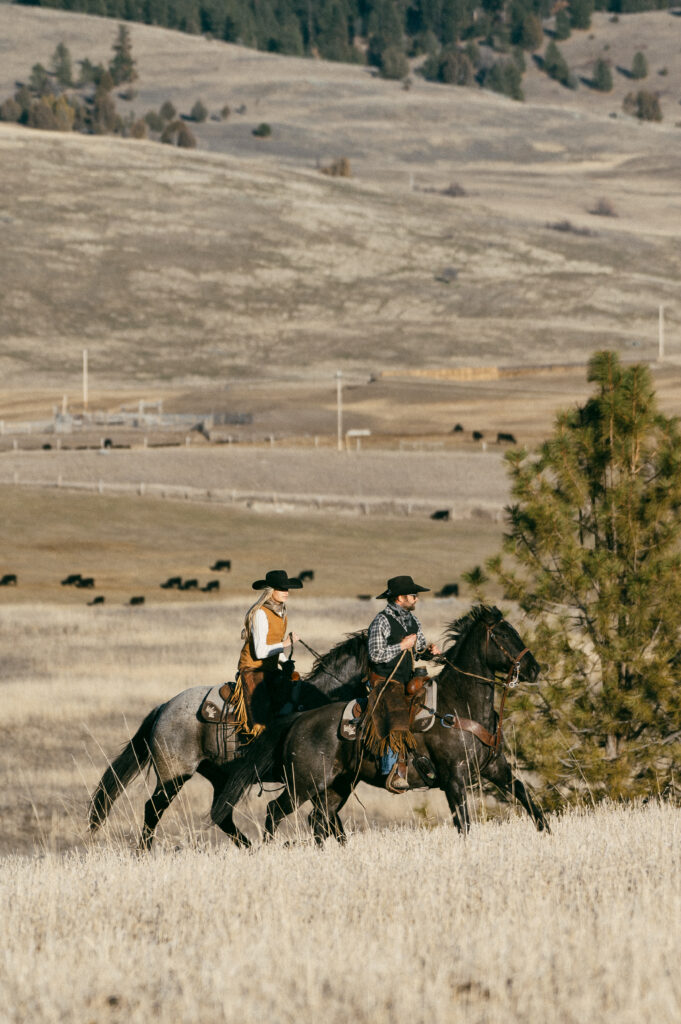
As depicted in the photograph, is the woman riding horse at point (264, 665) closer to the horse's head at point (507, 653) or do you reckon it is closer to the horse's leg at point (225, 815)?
the horse's leg at point (225, 815)

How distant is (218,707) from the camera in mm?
12945

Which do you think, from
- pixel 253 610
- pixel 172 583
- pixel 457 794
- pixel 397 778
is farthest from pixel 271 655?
pixel 172 583

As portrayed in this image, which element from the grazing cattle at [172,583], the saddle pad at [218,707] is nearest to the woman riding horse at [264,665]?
the saddle pad at [218,707]

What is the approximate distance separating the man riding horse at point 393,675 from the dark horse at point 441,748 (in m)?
0.21

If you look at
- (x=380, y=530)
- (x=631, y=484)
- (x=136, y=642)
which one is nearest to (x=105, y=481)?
(x=380, y=530)

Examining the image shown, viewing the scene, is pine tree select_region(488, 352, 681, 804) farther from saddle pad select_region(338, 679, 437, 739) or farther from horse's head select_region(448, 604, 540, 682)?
saddle pad select_region(338, 679, 437, 739)

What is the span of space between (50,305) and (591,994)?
12866 centimetres

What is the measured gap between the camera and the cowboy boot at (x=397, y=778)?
12.0 meters

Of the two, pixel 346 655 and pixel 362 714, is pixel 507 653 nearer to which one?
pixel 362 714

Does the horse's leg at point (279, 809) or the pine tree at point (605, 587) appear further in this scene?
the pine tree at point (605, 587)

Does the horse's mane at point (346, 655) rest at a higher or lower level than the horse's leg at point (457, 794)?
higher

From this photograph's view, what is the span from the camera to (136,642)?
3359cm

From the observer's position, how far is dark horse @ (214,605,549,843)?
12.2m

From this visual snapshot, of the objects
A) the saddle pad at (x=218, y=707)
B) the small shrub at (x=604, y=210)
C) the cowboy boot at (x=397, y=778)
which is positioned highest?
the small shrub at (x=604, y=210)
